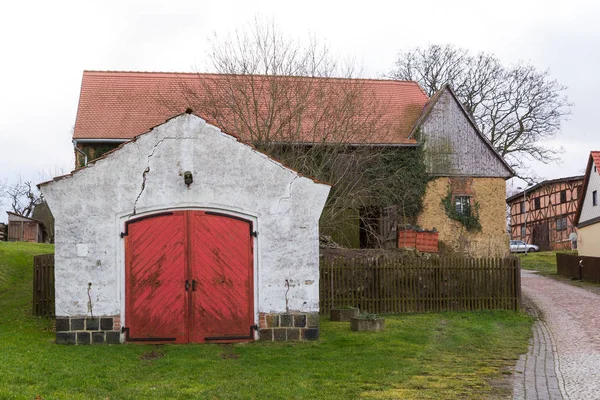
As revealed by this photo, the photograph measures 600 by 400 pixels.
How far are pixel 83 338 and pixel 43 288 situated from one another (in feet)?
14.7

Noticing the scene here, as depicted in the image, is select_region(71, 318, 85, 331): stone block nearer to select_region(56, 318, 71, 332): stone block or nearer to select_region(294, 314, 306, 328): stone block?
select_region(56, 318, 71, 332): stone block

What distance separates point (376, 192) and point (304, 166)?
7.56m

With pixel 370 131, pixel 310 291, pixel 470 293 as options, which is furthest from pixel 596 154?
pixel 310 291

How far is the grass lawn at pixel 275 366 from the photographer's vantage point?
28.1 feet

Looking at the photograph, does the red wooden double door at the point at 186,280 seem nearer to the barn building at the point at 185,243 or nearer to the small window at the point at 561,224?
the barn building at the point at 185,243

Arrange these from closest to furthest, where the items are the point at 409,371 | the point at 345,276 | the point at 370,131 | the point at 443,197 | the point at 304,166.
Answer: the point at 409,371, the point at 345,276, the point at 304,166, the point at 370,131, the point at 443,197

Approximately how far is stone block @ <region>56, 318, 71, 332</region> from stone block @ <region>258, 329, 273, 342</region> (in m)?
3.45

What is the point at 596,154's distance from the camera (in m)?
34.8

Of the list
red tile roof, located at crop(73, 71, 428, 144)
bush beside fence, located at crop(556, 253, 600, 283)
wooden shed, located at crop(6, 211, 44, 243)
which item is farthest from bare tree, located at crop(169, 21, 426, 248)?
wooden shed, located at crop(6, 211, 44, 243)

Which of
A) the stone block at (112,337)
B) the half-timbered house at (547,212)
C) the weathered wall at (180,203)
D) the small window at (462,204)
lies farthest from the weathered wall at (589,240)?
the stone block at (112,337)

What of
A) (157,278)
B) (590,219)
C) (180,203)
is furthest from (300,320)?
(590,219)

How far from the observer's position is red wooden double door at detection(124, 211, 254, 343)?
41.4ft

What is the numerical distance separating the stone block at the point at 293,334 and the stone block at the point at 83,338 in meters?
3.63

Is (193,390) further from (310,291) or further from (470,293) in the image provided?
(470,293)
